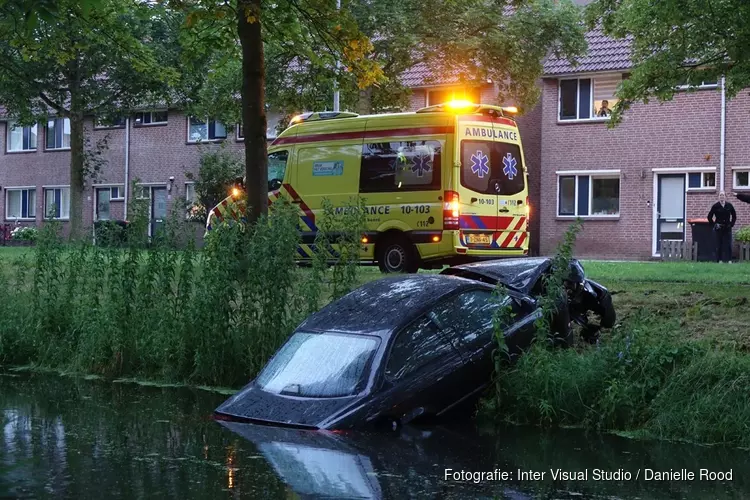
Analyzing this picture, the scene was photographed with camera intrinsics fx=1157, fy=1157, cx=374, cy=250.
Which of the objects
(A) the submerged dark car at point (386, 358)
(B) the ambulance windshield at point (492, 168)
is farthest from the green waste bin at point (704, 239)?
(A) the submerged dark car at point (386, 358)

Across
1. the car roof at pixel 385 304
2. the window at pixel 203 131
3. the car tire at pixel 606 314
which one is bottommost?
the car tire at pixel 606 314

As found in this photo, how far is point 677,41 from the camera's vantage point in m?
17.6

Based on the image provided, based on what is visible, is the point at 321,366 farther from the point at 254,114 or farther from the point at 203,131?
the point at 203,131

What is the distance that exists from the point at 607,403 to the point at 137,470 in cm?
414

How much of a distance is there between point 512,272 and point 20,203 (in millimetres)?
41120

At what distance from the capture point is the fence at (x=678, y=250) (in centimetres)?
2926

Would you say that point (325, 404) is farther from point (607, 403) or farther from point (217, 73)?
point (217, 73)

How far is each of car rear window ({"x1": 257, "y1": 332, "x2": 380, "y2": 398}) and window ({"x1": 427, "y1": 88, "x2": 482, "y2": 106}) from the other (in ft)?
79.7

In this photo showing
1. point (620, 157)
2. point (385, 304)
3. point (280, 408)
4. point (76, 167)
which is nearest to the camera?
point (280, 408)

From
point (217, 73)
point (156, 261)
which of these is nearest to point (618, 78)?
point (217, 73)

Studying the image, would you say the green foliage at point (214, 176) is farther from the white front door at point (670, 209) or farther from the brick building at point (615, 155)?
the white front door at point (670, 209)

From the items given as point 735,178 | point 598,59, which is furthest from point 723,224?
point 598,59

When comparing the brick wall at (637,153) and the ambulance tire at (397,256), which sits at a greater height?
the brick wall at (637,153)

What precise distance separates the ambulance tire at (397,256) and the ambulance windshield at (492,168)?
57.3 inches
